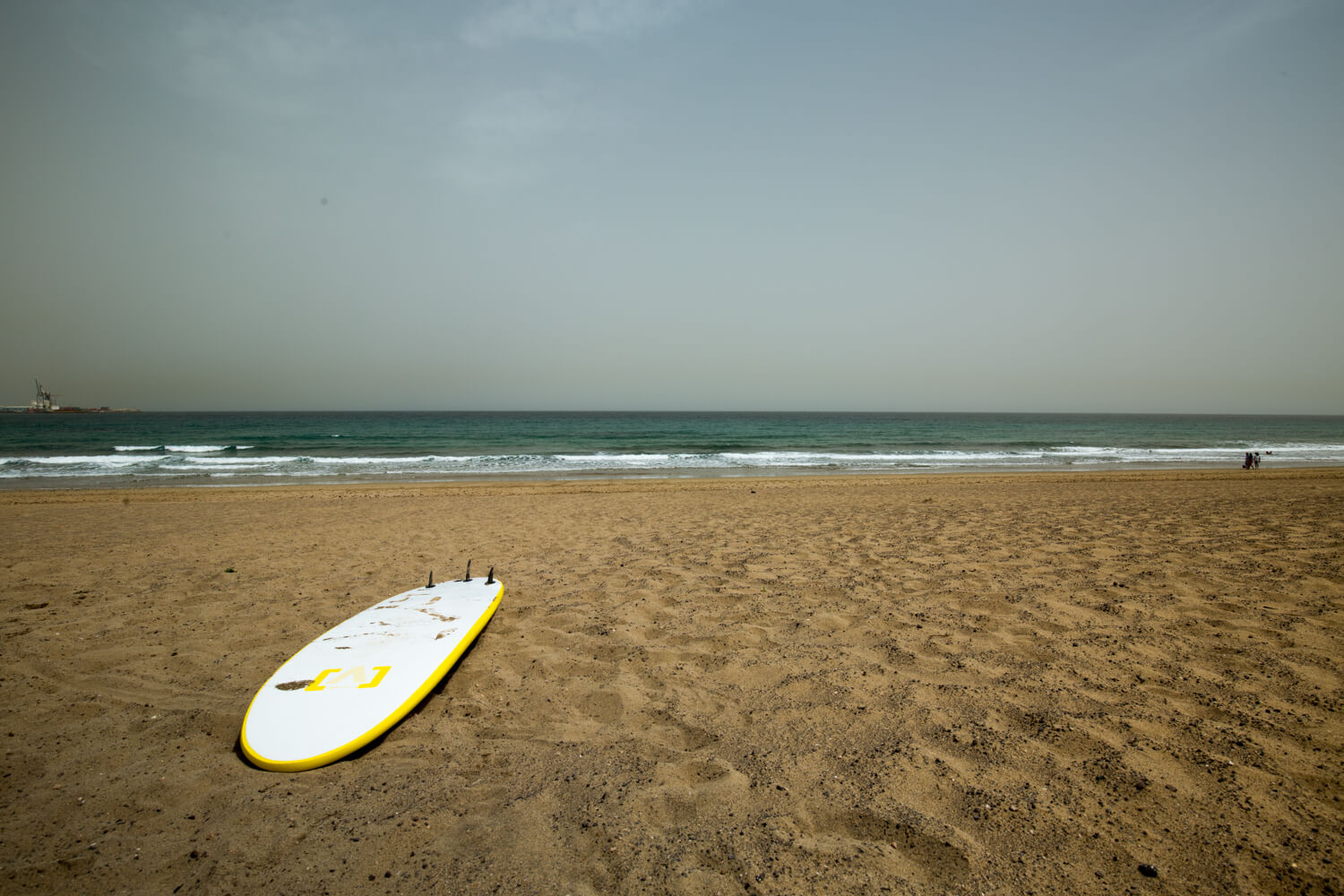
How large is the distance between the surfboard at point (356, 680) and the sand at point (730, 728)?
0.11 metres

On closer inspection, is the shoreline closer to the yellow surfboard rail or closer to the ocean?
the ocean

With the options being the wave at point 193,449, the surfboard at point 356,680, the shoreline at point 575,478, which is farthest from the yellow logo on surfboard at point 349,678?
the wave at point 193,449

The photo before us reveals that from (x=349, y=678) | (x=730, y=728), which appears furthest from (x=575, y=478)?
(x=730, y=728)

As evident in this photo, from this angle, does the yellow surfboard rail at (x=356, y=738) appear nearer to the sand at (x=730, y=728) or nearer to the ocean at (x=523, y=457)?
the sand at (x=730, y=728)

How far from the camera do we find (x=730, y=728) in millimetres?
2781

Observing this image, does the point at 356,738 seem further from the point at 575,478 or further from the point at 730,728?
the point at 575,478

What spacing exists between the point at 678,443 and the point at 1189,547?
84.6 ft

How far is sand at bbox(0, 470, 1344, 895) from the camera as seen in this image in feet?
6.50

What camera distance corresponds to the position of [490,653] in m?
3.71

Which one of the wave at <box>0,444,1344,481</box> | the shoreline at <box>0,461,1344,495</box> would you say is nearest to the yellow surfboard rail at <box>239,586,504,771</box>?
the shoreline at <box>0,461,1344,495</box>

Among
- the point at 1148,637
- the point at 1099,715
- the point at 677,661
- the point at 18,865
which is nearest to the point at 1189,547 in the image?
the point at 1148,637

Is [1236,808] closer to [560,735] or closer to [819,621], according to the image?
[819,621]

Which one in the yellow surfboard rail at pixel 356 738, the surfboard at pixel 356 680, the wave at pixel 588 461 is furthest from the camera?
the wave at pixel 588 461

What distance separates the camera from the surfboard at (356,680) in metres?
2.65
